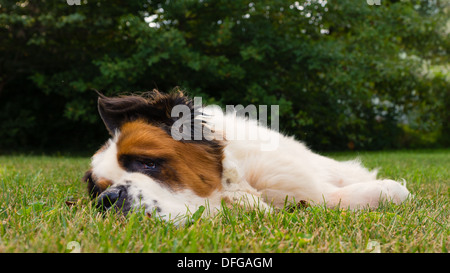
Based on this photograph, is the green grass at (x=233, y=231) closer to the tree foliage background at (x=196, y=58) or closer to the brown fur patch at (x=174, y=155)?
the brown fur patch at (x=174, y=155)

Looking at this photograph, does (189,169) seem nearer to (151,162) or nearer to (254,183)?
(151,162)

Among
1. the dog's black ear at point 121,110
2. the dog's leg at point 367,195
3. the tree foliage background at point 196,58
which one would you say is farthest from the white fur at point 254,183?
the tree foliage background at point 196,58

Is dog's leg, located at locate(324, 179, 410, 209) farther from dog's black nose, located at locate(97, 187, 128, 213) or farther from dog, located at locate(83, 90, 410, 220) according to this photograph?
dog's black nose, located at locate(97, 187, 128, 213)

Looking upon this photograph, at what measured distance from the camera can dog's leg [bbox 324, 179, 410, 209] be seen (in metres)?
2.77

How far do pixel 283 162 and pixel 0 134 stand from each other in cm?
1133

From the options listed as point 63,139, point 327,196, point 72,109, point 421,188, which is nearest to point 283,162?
point 327,196

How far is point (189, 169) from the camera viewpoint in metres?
2.42

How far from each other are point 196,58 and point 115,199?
25.9 ft

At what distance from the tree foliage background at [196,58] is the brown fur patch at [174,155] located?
697 cm

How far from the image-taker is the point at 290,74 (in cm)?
1187

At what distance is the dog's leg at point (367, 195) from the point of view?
109 inches
